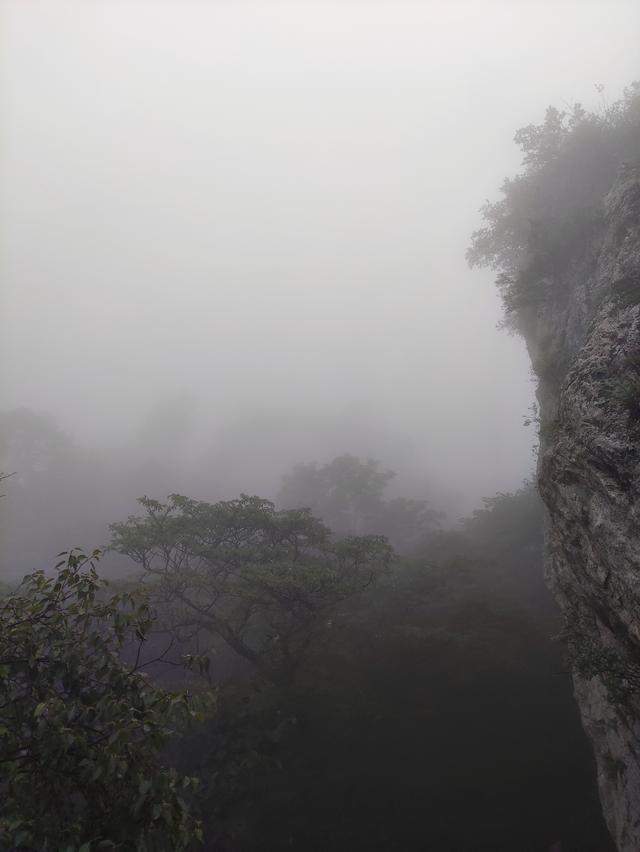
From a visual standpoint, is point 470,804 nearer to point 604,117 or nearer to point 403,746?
point 403,746

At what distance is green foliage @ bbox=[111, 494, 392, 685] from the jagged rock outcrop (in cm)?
817

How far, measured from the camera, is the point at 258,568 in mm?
16891

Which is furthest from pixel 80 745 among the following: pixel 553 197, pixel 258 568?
pixel 553 197

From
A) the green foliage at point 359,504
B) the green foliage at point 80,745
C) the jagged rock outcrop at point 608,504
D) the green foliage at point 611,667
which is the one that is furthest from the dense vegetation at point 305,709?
the green foliage at point 359,504

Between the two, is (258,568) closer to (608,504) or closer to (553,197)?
(608,504)

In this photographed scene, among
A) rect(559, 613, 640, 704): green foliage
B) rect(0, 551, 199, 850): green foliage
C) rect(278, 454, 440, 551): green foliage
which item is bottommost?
rect(559, 613, 640, 704): green foliage

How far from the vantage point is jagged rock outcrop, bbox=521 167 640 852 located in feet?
24.8

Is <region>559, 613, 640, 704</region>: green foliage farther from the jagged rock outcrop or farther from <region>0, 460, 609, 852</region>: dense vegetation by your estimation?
<region>0, 460, 609, 852</region>: dense vegetation

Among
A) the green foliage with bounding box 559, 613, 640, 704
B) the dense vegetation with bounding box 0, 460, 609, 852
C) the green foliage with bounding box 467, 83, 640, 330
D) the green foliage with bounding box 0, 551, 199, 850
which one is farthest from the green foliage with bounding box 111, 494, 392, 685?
the green foliage with bounding box 467, 83, 640, 330

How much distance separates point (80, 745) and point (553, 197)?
77.7 ft

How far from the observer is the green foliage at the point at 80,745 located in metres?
4.88

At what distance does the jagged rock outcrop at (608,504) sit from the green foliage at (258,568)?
817 cm

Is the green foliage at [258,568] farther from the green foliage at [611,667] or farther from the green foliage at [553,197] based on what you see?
the green foliage at [553,197]

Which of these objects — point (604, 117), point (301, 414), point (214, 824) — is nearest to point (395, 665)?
point (214, 824)
